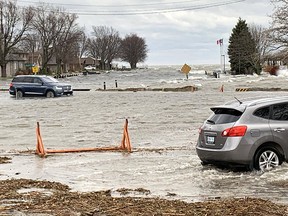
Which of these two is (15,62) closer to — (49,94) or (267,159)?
(49,94)

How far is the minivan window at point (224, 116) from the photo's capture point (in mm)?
11172

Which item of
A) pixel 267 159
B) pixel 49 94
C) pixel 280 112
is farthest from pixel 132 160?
pixel 49 94

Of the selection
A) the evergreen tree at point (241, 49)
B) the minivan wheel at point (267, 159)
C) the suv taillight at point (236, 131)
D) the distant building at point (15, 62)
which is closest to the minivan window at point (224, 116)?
the suv taillight at point (236, 131)

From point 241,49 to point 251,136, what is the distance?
83.9 metres

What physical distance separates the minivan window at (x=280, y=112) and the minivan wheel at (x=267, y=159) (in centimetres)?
66

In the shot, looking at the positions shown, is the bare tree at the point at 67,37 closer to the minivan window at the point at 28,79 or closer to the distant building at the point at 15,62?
the distant building at the point at 15,62

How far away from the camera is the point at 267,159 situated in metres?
11.0

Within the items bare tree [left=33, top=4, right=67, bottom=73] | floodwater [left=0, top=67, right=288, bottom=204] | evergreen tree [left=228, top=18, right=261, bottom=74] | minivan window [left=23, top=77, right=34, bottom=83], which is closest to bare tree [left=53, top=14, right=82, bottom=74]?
bare tree [left=33, top=4, right=67, bottom=73]

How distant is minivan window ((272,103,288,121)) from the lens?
11211 millimetres

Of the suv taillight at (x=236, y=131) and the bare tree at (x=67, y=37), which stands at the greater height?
the bare tree at (x=67, y=37)

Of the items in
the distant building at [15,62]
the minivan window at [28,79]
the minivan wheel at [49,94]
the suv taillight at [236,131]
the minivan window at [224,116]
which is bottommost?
the minivan wheel at [49,94]

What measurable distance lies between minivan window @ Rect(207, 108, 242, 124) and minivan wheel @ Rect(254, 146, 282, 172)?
86 centimetres

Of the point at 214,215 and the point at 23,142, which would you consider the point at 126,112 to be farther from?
the point at 214,215

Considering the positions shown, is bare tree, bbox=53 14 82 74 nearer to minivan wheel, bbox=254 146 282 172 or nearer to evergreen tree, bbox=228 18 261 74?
evergreen tree, bbox=228 18 261 74
